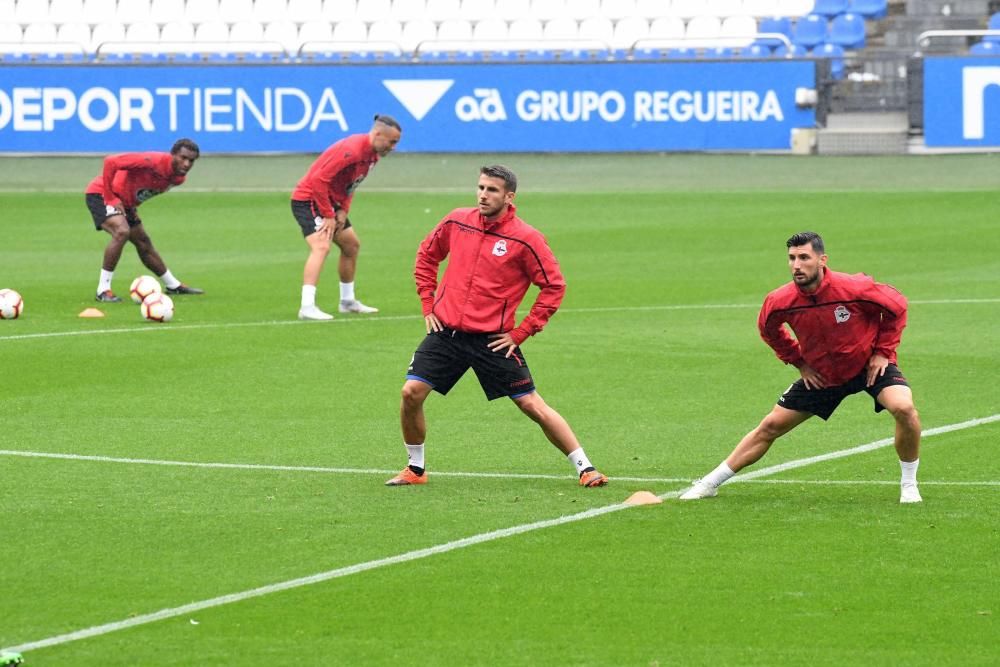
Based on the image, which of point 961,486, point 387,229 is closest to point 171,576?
point 961,486

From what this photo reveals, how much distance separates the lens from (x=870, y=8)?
38.3 m

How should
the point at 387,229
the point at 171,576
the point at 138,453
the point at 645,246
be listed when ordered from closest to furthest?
the point at 171,576 < the point at 138,453 < the point at 645,246 < the point at 387,229

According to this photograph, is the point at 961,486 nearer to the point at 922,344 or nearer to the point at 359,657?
the point at 359,657

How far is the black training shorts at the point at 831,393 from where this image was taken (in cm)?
972

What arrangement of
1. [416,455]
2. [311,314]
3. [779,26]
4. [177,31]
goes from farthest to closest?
[177,31], [779,26], [311,314], [416,455]

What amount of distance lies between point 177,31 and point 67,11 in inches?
121

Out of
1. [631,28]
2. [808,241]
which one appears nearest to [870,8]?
[631,28]

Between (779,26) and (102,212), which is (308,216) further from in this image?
(779,26)

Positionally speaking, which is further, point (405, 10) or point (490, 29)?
point (405, 10)

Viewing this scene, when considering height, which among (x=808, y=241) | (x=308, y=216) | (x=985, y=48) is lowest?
(x=808, y=241)

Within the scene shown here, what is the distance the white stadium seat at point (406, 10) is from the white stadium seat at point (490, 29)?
1782 mm

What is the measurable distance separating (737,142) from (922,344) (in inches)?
689

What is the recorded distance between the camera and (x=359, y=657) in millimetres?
7039

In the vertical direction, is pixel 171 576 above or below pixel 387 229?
below
